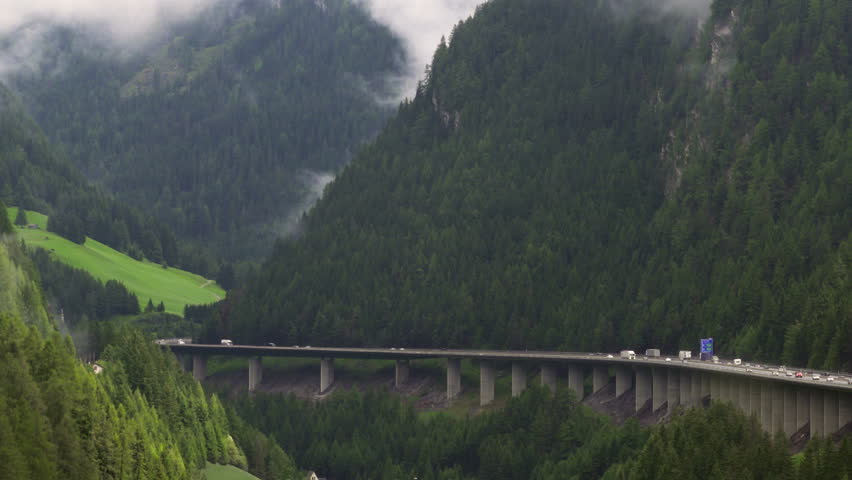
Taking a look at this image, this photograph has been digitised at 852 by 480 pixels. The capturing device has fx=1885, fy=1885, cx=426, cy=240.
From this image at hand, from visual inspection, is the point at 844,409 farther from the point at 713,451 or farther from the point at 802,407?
the point at 713,451

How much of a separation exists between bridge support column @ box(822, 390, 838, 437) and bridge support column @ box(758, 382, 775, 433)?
48.0 feet

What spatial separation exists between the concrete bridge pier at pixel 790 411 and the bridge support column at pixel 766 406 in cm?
455

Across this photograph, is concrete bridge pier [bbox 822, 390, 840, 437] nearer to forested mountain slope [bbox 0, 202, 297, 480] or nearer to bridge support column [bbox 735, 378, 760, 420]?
bridge support column [bbox 735, 378, 760, 420]

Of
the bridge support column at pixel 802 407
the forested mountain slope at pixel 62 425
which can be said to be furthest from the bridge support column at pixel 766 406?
the forested mountain slope at pixel 62 425

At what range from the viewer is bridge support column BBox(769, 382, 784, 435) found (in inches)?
7170

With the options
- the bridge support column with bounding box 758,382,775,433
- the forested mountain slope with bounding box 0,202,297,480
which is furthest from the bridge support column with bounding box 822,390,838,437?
the forested mountain slope with bounding box 0,202,297,480

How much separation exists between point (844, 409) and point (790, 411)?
1386 cm

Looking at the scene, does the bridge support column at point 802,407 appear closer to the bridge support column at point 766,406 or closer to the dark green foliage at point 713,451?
the dark green foliage at point 713,451

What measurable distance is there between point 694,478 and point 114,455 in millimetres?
50280

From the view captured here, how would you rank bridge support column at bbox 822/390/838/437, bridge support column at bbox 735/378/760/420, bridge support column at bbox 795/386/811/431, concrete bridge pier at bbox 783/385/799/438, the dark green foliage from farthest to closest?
bridge support column at bbox 735/378/760/420
concrete bridge pier at bbox 783/385/799/438
bridge support column at bbox 795/386/811/431
bridge support column at bbox 822/390/838/437
the dark green foliage

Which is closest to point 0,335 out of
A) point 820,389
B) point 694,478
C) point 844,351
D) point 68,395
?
point 68,395

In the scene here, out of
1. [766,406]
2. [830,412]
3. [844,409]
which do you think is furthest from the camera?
[766,406]

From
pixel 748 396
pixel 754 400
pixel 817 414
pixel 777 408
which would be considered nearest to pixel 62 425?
pixel 817 414

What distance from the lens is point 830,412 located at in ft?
552
